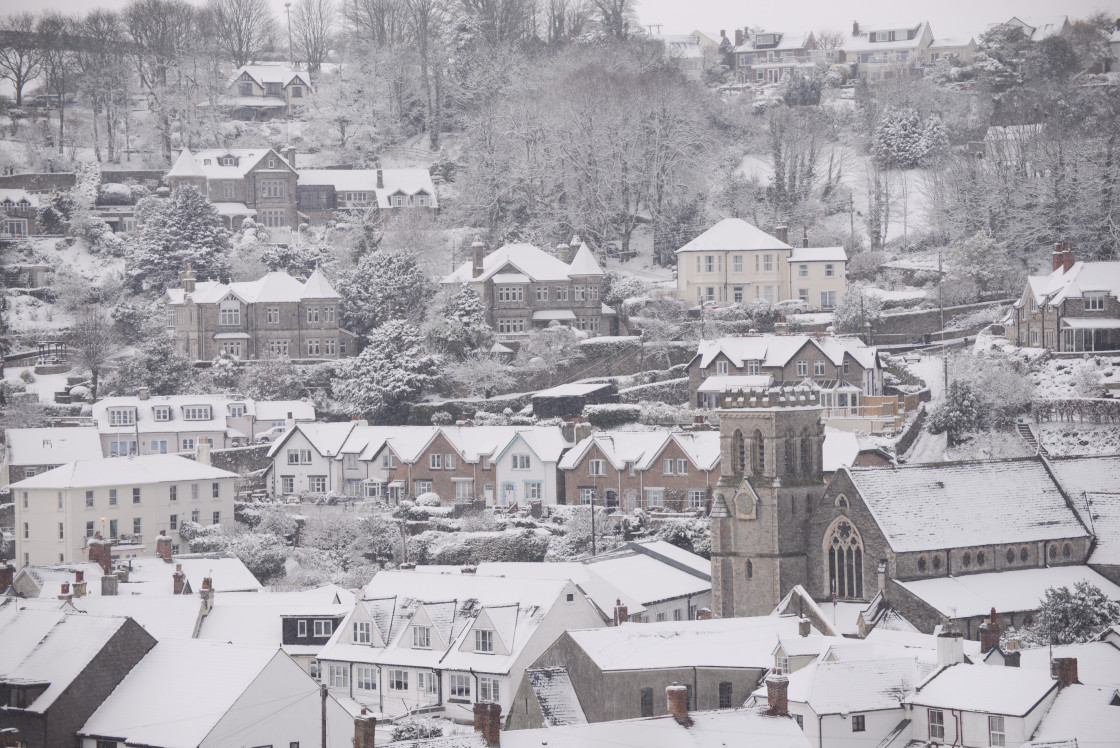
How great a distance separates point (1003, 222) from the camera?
297 ft

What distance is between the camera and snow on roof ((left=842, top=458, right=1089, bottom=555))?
164 ft

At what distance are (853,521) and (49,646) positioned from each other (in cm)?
2311

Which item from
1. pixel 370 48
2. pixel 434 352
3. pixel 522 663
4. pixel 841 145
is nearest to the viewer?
pixel 522 663

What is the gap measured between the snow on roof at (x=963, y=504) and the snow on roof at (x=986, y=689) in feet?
43.0

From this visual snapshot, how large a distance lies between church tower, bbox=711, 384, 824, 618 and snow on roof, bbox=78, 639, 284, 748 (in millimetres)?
18019

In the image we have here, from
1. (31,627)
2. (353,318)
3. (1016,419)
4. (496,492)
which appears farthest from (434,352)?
(31,627)

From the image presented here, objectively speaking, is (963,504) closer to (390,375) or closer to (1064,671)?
(1064,671)

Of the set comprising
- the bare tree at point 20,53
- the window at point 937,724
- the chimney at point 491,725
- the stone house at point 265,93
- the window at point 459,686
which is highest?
the bare tree at point 20,53

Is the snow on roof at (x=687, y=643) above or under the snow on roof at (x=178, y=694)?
under

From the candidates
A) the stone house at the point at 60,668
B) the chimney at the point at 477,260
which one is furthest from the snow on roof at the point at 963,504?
the chimney at the point at 477,260

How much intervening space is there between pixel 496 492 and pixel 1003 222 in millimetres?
34870

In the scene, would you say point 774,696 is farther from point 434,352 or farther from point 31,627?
point 434,352

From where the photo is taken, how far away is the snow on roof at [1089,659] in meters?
37.4

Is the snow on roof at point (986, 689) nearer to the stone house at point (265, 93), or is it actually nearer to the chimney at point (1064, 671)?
the chimney at point (1064, 671)
